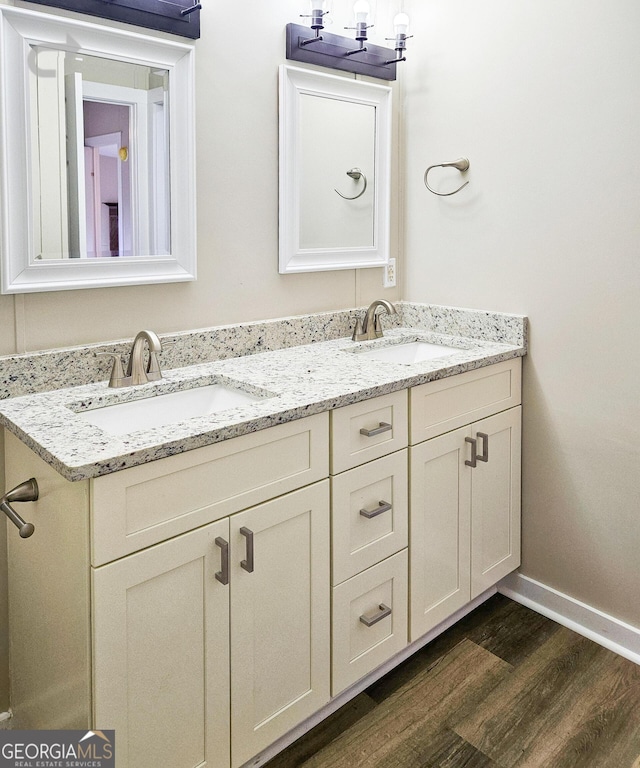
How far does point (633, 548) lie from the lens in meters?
2.01

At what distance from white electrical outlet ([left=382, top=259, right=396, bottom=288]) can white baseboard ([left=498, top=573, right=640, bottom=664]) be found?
1120 mm

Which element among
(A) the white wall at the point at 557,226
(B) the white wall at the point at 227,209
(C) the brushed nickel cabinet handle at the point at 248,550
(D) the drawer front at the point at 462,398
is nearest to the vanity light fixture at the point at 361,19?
(B) the white wall at the point at 227,209

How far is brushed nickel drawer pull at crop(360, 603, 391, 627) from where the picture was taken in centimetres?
176

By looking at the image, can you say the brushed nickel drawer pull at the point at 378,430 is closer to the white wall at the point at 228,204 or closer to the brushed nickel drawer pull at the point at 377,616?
the brushed nickel drawer pull at the point at 377,616

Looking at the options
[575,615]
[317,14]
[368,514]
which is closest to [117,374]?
[368,514]

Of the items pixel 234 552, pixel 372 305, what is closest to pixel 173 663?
pixel 234 552

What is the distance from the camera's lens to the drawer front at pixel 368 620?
5.58ft

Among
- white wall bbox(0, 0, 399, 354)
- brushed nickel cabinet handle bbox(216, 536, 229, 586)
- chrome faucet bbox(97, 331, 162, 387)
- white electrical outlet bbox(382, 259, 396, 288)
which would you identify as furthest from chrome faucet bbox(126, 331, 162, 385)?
white electrical outlet bbox(382, 259, 396, 288)

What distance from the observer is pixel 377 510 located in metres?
1.74

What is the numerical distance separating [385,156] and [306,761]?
1880 millimetres

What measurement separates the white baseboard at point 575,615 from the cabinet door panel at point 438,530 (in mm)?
334

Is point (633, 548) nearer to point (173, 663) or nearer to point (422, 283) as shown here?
point (422, 283)

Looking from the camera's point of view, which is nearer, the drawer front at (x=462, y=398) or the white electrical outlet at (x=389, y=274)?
the drawer front at (x=462, y=398)

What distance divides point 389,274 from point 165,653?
1.59 metres
